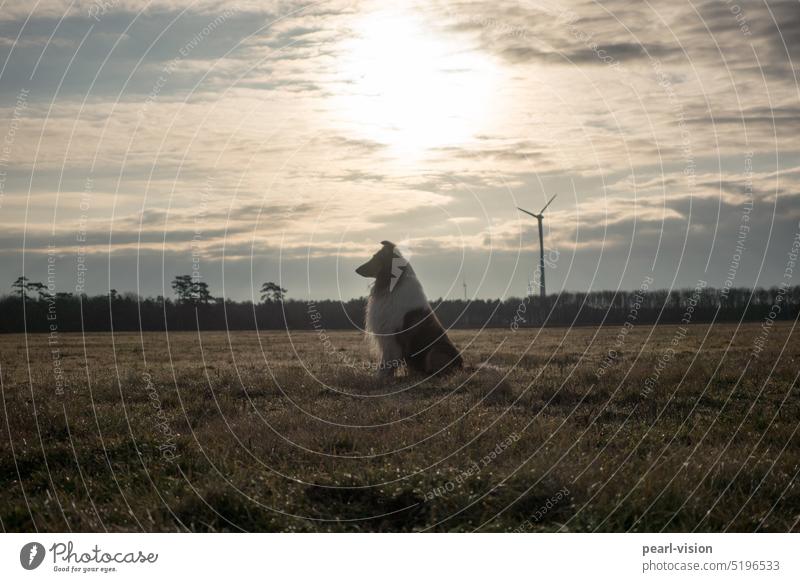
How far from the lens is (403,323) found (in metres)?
14.5

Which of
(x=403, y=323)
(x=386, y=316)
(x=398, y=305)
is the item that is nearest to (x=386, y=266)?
(x=398, y=305)

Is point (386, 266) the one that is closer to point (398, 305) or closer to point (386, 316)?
point (398, 305)

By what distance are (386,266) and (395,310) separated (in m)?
0.89

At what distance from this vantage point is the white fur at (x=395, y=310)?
14.5 m

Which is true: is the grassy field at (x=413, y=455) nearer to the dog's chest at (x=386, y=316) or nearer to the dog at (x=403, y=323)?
the dog at (x=403, y=323)

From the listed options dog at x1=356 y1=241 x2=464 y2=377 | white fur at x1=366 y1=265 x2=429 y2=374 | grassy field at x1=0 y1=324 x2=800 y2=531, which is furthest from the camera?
white fur at x1=366 y1=265 x2=429 y2=374

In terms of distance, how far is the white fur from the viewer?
14.5 metres

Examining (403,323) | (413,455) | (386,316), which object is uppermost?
(386,316)

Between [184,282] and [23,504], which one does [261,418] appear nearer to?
[23,504]

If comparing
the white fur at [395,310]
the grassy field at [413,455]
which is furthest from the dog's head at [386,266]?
the grassy field at [413,455]

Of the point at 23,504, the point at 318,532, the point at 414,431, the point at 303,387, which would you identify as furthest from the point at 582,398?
the point at 23,504

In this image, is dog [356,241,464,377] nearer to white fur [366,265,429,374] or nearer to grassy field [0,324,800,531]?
white fur [366,265,429,374]

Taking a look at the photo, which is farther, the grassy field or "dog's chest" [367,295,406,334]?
"dog's chest" [367,295,406,334]

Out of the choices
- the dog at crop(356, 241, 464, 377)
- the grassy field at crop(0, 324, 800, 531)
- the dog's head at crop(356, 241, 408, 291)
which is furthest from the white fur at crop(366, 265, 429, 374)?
the grassy field at crop(0, 324, 800, 531)
